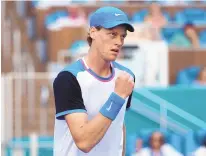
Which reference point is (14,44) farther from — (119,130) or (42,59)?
(119,130)

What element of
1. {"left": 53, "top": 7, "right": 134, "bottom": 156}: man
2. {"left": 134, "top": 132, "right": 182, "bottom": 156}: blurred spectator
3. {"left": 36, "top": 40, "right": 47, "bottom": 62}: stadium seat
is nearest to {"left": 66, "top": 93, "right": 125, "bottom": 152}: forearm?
{"left": 53, "top": 7, "right": 134, "bottom": 156}: man

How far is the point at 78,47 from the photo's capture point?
38.7 feet

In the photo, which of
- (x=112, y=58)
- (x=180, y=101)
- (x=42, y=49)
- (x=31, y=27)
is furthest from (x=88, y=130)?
(x=31, y=27)

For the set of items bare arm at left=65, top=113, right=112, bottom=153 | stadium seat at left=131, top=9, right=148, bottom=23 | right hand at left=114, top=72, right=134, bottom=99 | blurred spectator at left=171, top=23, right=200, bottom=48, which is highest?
right hand at left=114, top=72, right=134, bottom=99

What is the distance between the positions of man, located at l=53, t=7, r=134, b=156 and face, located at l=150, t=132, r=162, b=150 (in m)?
4.34

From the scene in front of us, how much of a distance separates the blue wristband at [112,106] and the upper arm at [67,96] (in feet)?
0.39

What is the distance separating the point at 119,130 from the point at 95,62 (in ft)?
1.10

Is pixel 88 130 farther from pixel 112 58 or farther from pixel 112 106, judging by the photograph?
pixel 112 58

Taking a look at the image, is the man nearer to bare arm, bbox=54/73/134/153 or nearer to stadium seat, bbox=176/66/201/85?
bare arm, bbox=54/73/134/153

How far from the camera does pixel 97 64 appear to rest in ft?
11.5

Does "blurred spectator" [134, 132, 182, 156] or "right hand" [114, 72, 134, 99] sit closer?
"right hand" [114, 72, 134, 99]

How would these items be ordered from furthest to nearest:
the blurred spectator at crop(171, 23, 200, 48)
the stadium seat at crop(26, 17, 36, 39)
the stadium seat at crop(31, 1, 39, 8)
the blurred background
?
the stadium seat at crop(31, 1, 39, 8), the stadium seat at crop(26, 17, 36, 39), the blurred spectator at crop(171, 23, 200, 48), the blurred background

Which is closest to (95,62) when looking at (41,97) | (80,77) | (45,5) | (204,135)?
(80,77)

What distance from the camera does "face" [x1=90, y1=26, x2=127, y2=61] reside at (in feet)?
11.0
